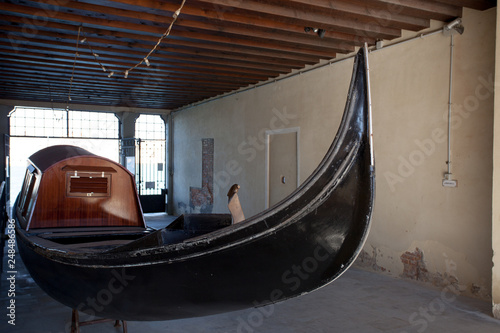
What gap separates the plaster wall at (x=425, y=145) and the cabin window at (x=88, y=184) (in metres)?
3.04

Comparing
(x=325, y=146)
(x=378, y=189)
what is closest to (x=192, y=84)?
(x=325, y=146)

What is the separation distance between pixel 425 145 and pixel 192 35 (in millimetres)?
2922

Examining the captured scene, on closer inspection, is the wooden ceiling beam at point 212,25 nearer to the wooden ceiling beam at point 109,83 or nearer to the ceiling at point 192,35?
the ceiling at point 192,35

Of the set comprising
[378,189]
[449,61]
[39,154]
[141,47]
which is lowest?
[378,189]

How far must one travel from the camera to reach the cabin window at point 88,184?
14.5ft

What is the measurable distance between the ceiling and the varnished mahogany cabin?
136 cm

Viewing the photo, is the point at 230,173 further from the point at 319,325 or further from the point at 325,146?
the point at 319,325

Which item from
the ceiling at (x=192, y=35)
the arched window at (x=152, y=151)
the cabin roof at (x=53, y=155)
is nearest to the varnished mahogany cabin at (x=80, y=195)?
the cabin roof at (x=53, y=155)

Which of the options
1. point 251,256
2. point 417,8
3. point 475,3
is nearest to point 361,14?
point 417,8

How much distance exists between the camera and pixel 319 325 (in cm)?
362

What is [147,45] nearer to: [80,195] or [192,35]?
[192,35]

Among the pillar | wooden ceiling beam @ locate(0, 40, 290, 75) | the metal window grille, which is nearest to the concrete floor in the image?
the pillar

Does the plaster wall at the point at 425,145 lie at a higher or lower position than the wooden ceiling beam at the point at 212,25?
lower

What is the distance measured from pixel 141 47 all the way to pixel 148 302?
12.2ft
